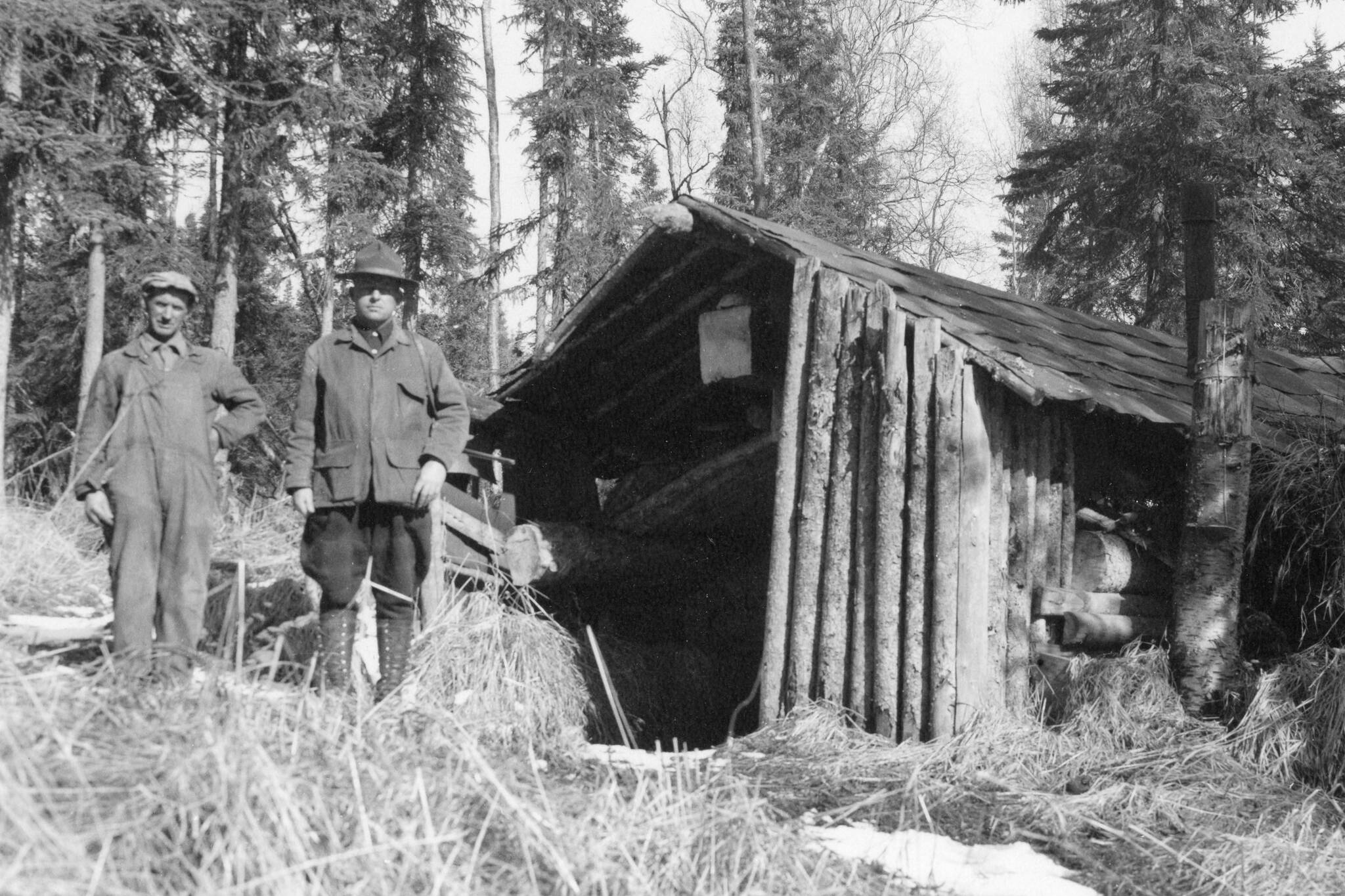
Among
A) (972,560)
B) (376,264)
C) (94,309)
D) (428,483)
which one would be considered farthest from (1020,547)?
(94,309)

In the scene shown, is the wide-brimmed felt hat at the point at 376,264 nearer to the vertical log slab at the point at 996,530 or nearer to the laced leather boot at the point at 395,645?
the laced leather boot at the point at 395,645

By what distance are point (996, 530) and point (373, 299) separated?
3.10 m

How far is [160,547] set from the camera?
514 cm

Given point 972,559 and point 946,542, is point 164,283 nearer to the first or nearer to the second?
point 946,542

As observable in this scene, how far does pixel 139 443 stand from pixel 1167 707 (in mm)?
4718

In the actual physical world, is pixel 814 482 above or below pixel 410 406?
below

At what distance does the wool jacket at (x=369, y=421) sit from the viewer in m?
5.09

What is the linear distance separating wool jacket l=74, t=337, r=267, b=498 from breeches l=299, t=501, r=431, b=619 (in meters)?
0.66

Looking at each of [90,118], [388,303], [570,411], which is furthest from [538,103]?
[388,303]

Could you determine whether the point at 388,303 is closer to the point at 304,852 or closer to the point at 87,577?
the point at 304,852

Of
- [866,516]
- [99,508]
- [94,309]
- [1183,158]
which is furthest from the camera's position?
[1183,158]

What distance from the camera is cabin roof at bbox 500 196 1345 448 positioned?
5656 millimetres

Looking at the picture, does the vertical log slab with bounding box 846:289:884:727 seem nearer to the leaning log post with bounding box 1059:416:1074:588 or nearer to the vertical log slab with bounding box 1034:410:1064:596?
the vertical log slab with bounding box 1034:410:1064:596

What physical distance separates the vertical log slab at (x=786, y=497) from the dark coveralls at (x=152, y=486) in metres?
2.68
